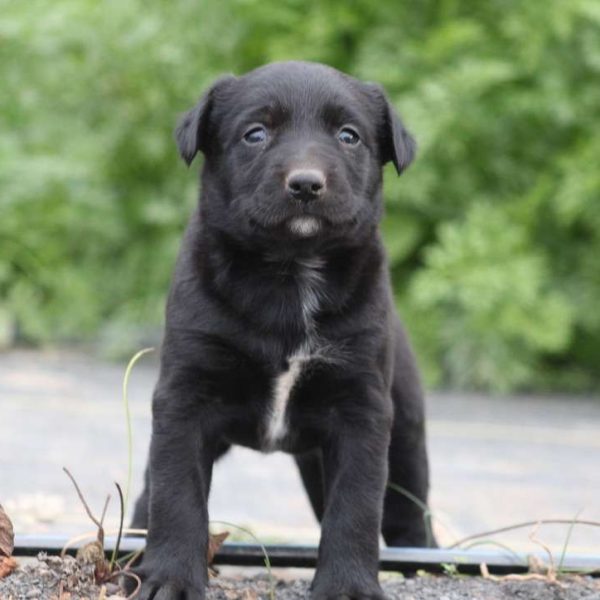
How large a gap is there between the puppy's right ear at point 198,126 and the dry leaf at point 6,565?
1043mm

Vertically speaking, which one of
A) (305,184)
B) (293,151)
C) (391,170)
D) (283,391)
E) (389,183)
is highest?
(391,170)

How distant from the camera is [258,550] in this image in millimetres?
2949

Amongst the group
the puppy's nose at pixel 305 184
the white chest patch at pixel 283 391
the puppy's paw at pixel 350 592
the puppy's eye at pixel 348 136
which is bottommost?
the puppy's paw at pixel 350 592

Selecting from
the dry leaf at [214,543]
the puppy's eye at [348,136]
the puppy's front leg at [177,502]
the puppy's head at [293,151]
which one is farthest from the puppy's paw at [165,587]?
the puppy's eye at [348,136]

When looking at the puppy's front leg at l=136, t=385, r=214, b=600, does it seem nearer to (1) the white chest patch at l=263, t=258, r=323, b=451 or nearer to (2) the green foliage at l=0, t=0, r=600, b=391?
(1) the white chest patch at l=263, t=258, r=323, b=451

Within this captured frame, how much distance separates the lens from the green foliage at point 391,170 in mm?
7887

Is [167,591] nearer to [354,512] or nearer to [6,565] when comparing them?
[6,565]

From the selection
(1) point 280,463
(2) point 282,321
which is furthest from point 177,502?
(1) point 280,463

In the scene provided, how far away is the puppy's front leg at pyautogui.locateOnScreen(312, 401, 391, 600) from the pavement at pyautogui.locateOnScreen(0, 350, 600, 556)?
2.35 feet

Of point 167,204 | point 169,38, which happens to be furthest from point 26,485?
point 169,38

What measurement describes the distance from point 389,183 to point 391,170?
306 mm

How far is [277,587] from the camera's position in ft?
9.36

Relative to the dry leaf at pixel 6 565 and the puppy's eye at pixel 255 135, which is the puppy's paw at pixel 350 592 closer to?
the dry leaf at pixel 6 565

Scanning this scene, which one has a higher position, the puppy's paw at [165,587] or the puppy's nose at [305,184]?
the puppy's nose at [305,184]
